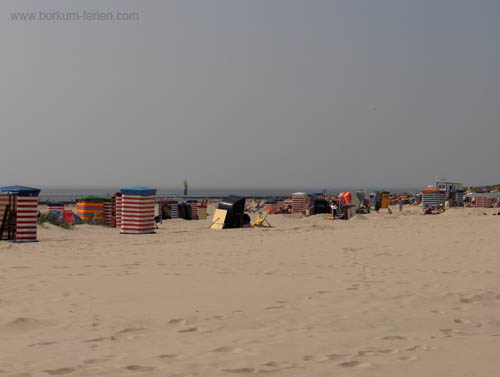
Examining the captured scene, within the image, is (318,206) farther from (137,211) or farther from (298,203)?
(137,211)

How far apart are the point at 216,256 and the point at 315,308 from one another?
14.7 feet

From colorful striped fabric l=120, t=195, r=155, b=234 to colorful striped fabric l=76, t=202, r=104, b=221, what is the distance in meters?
5.52

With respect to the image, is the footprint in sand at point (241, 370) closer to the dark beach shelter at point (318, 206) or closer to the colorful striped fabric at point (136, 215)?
the colorful striped fabric at point (136, 215)

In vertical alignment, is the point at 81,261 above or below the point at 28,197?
below

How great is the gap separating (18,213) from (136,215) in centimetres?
401

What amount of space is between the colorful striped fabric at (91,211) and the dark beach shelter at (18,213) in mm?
7877

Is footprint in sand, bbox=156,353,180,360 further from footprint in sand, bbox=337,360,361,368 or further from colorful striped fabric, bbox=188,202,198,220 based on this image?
colorful striped fabric, bbox=188,202,198,220

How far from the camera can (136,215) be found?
16.6 m

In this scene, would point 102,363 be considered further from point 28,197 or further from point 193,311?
point 28,197

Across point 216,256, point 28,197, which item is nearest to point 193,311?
point 216,256

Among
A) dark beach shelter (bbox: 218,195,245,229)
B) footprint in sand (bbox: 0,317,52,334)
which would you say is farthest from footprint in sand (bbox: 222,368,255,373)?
dark beach shelter (bbox: 218,195,245,229)

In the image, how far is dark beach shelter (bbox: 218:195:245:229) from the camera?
19.1 m

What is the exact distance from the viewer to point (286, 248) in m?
10.9

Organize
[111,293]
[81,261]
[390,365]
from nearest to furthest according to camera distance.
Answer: [390,365]
[111,293]
[81,261]
